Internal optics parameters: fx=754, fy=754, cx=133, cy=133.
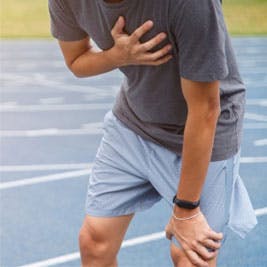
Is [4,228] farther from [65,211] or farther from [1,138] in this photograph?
[1,138]

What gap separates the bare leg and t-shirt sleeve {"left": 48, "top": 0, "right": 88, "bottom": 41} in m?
0.64

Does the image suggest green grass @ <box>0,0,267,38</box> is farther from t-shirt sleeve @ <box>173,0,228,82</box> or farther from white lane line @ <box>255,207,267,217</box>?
t-shirt sleeve @ <box>173,0,228,82</box>

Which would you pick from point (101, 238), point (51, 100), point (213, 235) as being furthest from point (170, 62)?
point (51, 100)

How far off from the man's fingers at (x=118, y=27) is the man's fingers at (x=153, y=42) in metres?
0.08

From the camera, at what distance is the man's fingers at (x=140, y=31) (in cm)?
208

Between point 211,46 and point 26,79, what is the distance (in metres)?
8.19

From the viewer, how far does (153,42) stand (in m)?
2.11

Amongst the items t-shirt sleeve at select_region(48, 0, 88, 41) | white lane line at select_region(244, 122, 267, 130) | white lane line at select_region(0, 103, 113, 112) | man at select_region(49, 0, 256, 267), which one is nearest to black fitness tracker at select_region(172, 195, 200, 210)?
man at select_region(49, 0, 256, 267)

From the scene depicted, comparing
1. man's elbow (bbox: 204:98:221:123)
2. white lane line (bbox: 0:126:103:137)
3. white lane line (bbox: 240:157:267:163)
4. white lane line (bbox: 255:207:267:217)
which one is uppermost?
man's elbow (bbox: 204:98:221:123)

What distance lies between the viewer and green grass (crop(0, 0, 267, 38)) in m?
15.8

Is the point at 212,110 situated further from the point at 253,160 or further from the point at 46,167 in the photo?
the point at 253,160

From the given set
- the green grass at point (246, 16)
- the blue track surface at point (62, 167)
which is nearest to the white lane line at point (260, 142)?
the blue track surface at point (62, 167)

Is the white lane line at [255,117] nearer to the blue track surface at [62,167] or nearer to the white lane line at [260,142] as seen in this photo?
the blue track surface at [62,167]

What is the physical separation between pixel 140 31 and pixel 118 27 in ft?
0.28
